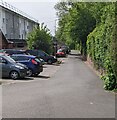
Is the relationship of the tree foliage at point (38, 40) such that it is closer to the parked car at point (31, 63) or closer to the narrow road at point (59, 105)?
the parked car at point (31, 63)

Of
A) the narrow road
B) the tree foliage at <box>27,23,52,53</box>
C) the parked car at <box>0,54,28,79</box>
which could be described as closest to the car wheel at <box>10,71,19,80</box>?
the parked car at <box>0,54,28,79</box>

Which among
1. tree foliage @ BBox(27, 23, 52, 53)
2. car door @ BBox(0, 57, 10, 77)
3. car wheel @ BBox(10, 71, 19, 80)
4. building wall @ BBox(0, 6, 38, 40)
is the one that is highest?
building wall @ BBox(0, 6, 38, 40)

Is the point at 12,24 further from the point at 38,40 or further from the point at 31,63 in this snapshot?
the point at 31,63

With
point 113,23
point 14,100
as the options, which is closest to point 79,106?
point 14,100

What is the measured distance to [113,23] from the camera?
12.6 metres

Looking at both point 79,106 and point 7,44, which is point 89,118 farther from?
point 7,44

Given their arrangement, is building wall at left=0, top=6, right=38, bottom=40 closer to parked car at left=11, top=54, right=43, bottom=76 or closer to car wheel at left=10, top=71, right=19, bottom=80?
parked car at left=11, top=54, right=43, bottom=76

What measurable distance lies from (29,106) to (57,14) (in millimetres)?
57087

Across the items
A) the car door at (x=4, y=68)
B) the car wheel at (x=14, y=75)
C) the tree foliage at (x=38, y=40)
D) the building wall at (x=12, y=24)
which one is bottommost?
the car wheel at (x=14, y=75)

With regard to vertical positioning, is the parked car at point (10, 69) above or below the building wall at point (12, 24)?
below

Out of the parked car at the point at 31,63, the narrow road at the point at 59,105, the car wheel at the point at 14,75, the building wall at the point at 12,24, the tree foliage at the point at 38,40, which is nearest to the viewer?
the narrow road at the point at 59,105

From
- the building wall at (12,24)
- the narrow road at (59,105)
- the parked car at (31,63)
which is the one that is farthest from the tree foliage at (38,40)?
the narrow road at (59,105)

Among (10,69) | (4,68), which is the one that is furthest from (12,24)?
(10,69)

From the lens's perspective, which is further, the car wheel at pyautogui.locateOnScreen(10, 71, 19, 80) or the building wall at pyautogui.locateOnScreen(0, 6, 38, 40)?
the building wall at pyautogui.locateOnScreen(0, 6, 38, 40)
